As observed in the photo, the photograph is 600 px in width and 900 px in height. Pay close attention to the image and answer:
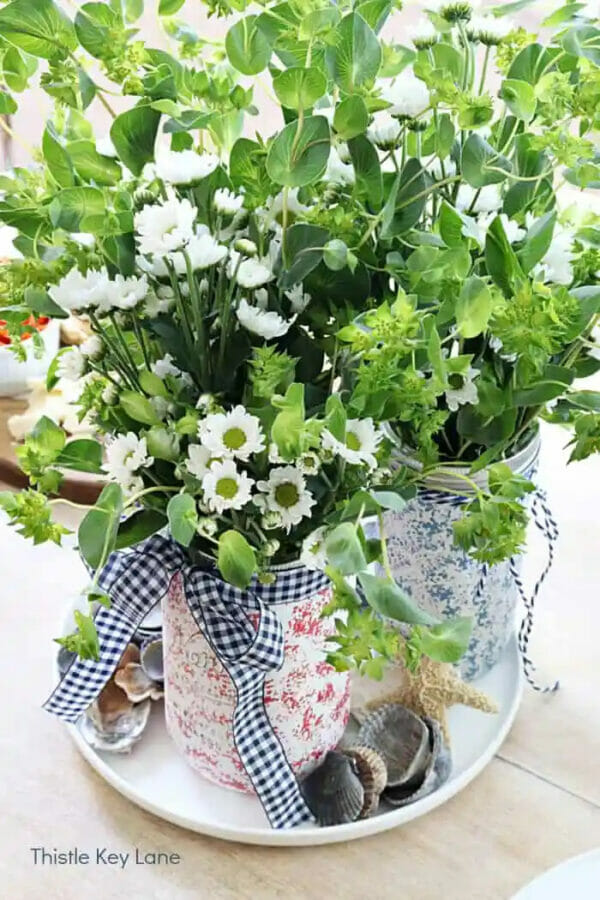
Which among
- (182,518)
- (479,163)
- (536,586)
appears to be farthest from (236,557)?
(536,586)

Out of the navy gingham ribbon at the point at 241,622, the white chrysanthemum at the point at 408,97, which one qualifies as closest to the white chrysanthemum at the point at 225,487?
the navy gingham ribbon at the point at 241,622

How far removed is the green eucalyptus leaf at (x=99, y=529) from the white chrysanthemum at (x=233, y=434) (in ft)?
0.18

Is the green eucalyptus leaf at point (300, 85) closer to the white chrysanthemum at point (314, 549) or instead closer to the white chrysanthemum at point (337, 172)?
the white chrysanthemum at point (337, 172)

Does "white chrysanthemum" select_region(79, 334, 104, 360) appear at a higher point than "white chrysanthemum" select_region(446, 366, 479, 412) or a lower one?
higher

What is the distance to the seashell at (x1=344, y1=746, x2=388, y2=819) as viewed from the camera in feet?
2.34

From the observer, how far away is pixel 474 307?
0.50 m

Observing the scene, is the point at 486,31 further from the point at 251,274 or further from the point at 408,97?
the point at 251,274

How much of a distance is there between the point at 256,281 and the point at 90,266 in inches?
4.1

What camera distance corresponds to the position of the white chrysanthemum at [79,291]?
0.54 m

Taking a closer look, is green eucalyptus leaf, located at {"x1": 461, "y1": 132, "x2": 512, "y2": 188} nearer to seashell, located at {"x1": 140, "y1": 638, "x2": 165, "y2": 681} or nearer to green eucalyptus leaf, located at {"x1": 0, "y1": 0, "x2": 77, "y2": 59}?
green eucalyptus leaf, located at {"x1": 0, "y1": 0, "x2": 77, "y2": 59}

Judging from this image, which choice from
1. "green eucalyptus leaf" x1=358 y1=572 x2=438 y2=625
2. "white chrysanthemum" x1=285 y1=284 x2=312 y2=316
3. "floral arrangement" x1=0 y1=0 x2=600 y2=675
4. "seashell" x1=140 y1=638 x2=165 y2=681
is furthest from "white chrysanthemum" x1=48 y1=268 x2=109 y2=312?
"seashell" x1=140 y1=638 x2=165 y2=681

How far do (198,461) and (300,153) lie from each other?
Result: 17 centimetres

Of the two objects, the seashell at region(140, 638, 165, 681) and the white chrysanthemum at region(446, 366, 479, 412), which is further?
the seashell at region(140, 638, 165, 681)

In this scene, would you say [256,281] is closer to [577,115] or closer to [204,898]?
[577,115]
